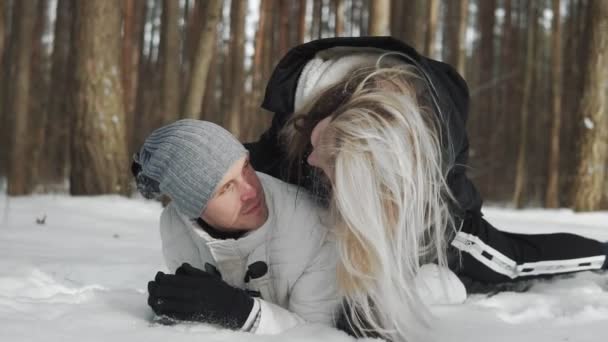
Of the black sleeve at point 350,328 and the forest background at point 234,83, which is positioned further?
the forest background at point 234,83

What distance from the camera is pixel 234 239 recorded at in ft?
5.52

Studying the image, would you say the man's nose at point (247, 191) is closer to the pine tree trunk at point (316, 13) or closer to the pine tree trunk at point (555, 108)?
the pine tree trunk at point (555, 108)

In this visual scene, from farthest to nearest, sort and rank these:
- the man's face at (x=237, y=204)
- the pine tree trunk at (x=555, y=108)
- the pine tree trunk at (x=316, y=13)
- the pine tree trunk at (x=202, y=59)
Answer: the pine tree trunk at (x=316, y=13) → the pine tree trunk at (x=555, y=108) → the pine tree trunk at (x=202, y=59) → the man's face at (x=237, y=204)

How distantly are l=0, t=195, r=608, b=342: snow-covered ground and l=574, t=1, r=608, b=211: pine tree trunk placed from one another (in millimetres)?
4206

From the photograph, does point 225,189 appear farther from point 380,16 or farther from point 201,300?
point 380,16

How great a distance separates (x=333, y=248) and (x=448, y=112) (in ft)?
1.64

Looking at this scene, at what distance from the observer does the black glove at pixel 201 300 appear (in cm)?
158

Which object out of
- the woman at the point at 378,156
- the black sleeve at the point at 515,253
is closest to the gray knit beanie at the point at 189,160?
the woman at the point at 378,156

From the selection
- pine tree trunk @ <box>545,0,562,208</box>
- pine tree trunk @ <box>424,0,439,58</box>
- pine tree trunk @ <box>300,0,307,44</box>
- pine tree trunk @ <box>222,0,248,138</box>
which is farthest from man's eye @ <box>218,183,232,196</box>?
pine tree trunk @ <box>300,0,307,44</box>

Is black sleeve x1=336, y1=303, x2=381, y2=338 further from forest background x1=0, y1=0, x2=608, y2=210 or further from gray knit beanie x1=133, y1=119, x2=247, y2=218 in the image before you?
forest background x1=0, y1=0, x2=608, y2=210

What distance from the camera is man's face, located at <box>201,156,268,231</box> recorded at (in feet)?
5.37

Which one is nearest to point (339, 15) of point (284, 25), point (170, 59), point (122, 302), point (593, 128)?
point (284, 25)

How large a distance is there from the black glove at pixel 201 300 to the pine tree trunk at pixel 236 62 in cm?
755

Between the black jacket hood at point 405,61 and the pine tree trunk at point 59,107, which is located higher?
the black jacket hood at point 405,61
